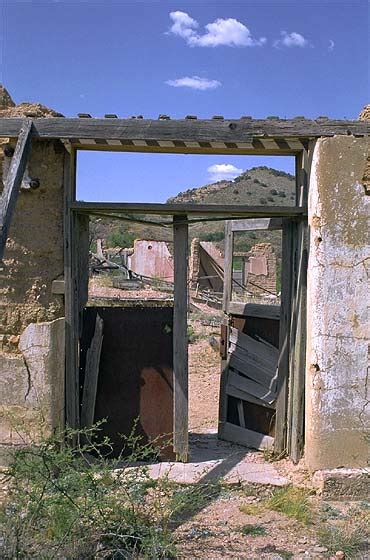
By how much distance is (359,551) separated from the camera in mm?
3730

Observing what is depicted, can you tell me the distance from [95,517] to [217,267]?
15894 millimetres

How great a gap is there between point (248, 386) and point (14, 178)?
320cm

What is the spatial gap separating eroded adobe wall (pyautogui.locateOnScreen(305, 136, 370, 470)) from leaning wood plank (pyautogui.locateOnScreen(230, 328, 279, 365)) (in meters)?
1.03

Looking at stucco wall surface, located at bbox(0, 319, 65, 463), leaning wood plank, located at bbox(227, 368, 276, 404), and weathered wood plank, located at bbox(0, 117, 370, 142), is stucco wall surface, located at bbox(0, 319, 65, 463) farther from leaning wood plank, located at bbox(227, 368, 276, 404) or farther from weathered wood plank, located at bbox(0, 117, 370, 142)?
leaning wood plank, located at bbox(227, 368, 276, 404)

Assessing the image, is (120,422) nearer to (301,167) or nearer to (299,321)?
(299,321)

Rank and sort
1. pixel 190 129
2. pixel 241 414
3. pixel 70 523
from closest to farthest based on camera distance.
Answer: pixel 70 523
pixel 190 129
pixel 241 414

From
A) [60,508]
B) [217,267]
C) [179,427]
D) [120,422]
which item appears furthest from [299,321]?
[217,267]

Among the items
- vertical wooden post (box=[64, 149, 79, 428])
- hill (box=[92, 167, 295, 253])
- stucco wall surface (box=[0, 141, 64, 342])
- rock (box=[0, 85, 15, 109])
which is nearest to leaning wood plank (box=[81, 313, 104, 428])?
vertical wooden post (box=[64, 149, 79, 428])

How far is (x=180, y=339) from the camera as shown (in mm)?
5262

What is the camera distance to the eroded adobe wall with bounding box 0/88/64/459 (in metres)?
4.87

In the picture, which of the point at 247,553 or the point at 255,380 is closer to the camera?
the point at 247,553

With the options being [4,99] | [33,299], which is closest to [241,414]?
[33,299]

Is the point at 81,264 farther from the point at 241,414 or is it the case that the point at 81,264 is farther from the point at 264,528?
the point at 264,528

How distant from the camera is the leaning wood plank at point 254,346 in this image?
19.4ft
